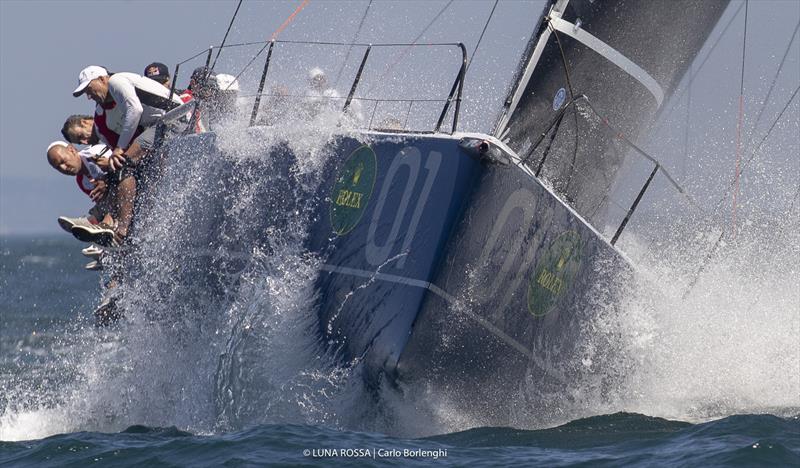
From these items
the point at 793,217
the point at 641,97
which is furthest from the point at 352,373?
the point at 793,217

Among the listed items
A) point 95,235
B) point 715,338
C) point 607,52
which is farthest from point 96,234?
point 715,338

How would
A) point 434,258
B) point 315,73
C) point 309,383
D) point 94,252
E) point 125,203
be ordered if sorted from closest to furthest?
point 434,258
point 309,383
point 315,73
point 125,203
point 94,252

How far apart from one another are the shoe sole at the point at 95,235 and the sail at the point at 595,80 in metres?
2.46

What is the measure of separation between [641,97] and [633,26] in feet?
1.60

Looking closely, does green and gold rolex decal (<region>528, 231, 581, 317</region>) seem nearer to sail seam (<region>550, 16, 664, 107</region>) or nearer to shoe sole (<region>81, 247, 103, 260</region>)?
sail seam (<region>550, 16, 664, 107</region>)

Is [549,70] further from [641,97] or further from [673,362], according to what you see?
[673,362]

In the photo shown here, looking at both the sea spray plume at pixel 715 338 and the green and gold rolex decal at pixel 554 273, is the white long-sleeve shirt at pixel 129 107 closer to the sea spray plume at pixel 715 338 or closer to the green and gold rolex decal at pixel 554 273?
the green and gold rolex decal at pixel 554 273

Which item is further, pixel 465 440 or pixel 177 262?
pixel 177 262

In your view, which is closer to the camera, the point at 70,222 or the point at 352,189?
the point at 352,189

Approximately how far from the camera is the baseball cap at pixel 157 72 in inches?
320

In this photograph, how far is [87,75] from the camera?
7.45 metres

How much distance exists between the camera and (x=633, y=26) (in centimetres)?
748

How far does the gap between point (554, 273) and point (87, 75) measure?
3127 millimetres

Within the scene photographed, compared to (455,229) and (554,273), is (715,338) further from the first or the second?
(455,229)
